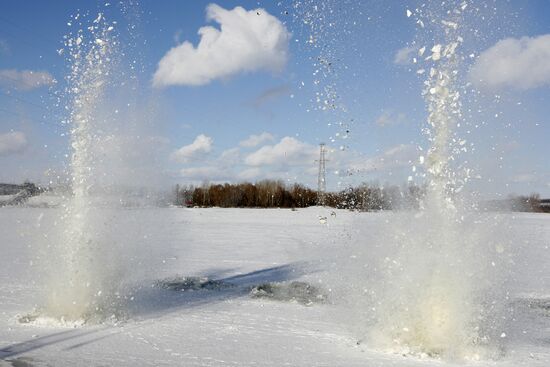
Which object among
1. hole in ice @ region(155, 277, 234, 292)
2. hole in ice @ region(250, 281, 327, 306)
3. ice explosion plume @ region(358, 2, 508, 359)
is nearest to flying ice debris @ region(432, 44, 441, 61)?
ice explosion plume @ region(358, 2, 508, 359)

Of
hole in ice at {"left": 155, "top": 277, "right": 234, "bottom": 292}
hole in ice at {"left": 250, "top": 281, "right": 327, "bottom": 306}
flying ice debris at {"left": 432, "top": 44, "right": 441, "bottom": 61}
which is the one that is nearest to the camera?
flying ice debris at {"left": 432, "top": 44, "right": 441, "bottom": 61}

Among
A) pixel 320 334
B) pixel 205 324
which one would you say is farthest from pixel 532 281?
pixel 205 324

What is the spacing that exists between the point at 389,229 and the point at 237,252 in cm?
1037

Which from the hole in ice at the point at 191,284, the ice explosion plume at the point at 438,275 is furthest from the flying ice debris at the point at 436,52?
the hole in ice at the point at 191,284

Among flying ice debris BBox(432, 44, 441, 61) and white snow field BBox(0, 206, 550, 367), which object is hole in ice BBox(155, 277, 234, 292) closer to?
white snow field BBox(0, 206, 550, 367)

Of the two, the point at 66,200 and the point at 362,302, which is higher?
the point at 66,200

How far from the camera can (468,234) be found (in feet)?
24.5

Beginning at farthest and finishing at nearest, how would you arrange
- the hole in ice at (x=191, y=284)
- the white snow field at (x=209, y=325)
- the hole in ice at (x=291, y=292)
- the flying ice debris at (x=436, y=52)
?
the hole in ice at (x=191, y=284) → the hole in ice at (x=291, y=292) → the flying ice debris at (x=436, y=52) → the white snow field at (x=209, y=325)

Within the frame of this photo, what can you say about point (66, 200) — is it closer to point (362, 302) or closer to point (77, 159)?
point (77, 159)

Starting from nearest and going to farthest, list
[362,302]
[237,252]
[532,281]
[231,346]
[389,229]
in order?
1. [231,346]
2. [389,229]
3. [362,302]
4. [532,281]
5. [237,252]

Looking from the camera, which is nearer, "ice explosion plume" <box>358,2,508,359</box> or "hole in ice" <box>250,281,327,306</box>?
"ice explosion plume" <box>358,2,508,359</box>

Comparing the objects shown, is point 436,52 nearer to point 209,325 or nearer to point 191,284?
point 209,325

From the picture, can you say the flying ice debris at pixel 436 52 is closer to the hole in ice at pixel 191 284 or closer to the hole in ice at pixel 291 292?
the hole in ice at pixel 291 292

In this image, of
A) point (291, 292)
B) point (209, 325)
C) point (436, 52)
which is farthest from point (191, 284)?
point (436, 52)
